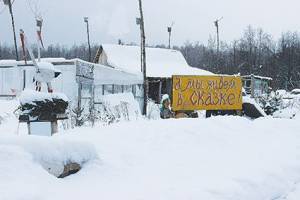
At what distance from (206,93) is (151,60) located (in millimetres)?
32776

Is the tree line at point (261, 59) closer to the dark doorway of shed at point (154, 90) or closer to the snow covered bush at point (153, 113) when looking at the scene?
the dark doorway of shed at point (154, 90)

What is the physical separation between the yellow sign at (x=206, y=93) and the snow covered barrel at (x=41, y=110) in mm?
10061

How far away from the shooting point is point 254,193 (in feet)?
18.1

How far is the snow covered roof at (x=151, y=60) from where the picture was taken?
47219mm

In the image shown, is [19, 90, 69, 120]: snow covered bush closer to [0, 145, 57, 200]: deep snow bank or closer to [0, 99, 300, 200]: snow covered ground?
[0, 99, 300, 200]: snow covered ground

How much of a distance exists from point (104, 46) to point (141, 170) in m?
46.0

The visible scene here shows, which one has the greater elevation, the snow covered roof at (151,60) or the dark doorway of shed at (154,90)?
the snow covered roof at (151,60)

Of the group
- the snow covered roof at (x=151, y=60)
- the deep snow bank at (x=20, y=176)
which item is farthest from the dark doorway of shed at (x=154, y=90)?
the deep snow bank at (x=20, y=176)

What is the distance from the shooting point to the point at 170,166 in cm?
587

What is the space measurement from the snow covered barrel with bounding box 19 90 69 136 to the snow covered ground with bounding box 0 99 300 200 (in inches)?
13.5

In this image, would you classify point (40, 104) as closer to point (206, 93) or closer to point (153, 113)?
point (206, 93)

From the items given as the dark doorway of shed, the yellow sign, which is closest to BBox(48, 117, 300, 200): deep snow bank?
the yellow sign

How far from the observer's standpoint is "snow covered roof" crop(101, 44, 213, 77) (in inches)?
1859

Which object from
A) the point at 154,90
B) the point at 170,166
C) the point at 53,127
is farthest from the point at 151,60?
the point at 170,166
